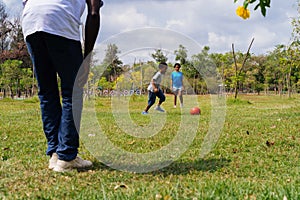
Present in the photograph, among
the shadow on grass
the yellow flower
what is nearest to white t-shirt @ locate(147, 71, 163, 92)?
the shadow on grass

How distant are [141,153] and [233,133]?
1.84m

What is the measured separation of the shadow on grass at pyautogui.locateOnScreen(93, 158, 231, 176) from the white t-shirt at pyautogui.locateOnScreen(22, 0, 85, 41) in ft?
3.43

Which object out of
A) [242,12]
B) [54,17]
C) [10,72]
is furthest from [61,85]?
[10,72]

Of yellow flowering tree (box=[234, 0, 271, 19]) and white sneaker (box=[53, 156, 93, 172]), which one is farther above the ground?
yellow flowering tree (box=[234, 0, 271, 19])

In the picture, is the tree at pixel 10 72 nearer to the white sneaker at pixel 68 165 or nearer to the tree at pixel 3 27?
the tree at pixel 3 27

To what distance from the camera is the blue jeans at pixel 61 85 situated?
2766mm

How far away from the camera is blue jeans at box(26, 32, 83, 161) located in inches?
109

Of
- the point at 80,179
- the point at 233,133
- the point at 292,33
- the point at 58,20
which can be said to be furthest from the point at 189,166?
the point at 292,33

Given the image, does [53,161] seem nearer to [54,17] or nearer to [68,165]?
[68,165]

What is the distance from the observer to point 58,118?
301 cm

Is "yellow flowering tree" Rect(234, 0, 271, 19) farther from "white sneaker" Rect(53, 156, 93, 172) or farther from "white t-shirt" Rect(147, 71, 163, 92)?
"white t-shirt" Rect(147, 71, 163, 92)

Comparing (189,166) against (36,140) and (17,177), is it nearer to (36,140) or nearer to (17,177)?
(17,177)

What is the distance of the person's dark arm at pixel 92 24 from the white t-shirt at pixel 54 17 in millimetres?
71

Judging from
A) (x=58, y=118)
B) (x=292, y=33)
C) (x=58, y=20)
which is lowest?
(x=58, y=118)
